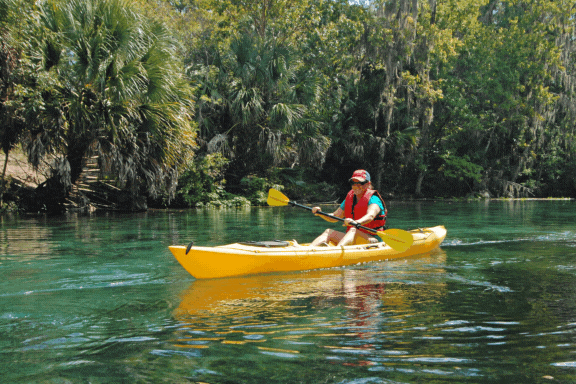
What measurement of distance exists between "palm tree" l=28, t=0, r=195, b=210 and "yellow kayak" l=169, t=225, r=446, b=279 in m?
8.07

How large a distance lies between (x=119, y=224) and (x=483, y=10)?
26.5 m

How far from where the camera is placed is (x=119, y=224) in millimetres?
12992

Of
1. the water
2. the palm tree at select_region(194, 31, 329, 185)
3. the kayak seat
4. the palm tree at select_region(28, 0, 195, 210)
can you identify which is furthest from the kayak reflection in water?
the palm tree at select_region(194, 31, 329, 185)

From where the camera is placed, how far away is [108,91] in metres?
13.6

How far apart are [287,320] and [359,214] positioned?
3996 mm

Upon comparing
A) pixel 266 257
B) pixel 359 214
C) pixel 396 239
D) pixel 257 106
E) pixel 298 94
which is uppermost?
pixel 298 94

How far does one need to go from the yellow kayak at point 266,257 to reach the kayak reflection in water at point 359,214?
27 cm

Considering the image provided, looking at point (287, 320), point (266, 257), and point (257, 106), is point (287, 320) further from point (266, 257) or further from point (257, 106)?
point (257, 106)

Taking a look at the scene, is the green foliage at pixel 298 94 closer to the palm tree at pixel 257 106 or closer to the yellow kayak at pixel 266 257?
the palm tree at pixel 257 106

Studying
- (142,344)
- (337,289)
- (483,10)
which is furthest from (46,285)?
(483,10)

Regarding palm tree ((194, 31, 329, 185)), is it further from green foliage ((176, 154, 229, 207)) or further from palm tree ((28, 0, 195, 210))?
palm tree ((28, 0, 195, 210))

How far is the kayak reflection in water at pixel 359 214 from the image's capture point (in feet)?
26.0

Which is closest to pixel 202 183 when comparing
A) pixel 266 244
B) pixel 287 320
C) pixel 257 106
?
pixel 257 106

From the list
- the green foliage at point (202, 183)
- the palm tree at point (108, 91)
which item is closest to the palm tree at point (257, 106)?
the green foliage at point (202, 183)
